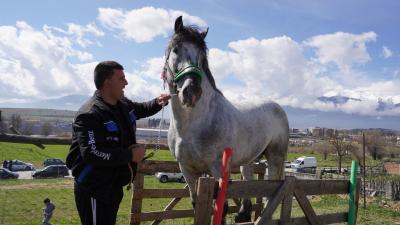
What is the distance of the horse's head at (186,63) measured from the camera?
4.04 meters

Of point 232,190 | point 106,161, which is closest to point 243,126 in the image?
point 232,190

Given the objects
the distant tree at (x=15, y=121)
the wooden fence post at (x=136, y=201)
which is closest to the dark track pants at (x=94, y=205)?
the wooden fence post at (x=136, y=201)

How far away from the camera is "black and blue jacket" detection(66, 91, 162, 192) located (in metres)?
3.13

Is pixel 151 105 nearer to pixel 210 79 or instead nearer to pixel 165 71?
pixel 165 71

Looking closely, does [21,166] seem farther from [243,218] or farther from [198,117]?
[198,117]

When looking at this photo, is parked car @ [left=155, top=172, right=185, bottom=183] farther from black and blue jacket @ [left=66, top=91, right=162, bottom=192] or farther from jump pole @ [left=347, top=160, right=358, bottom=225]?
black and blue jacket @ [left=66, top=91, right=162, bottom=192]

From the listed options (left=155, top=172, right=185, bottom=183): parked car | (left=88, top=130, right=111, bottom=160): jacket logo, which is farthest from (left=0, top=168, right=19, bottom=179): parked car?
(left=88, top=130, right=111, bottom=160): jacket logo

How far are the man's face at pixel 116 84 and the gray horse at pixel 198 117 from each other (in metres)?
0.73

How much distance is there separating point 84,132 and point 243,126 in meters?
2.27

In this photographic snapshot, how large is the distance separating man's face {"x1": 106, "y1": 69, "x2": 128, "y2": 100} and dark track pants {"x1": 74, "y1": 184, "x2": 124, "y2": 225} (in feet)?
2.66

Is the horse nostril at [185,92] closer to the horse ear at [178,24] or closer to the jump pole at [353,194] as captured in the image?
the horse ear at [178,24]

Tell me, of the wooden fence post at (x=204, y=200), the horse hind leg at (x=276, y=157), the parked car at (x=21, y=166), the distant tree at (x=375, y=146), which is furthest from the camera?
the distant tree at (x=375, y=146)

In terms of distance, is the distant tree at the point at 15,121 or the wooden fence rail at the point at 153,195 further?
the distant tree at the point at 15,121

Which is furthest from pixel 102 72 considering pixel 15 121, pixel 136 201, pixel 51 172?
pixel 51 172
